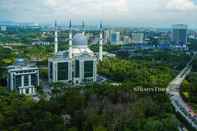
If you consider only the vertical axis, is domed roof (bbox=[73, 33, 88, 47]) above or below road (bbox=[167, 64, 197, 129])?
above

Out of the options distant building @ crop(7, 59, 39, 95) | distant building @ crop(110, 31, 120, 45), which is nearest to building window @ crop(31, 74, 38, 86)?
distant building @ crop(7, 59, 39, 95)

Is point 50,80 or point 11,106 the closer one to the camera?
point 11,106

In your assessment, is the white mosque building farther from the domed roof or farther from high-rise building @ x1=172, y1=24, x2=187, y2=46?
high-rise building @ x1=172, y1=24, x2=187, y2=46

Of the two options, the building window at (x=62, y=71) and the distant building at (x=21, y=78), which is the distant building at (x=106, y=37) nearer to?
the building window at (x=62, y=71)

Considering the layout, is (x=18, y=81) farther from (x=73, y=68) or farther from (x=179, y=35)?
(x=179, y=35)

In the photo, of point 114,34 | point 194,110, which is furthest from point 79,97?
point 114,34

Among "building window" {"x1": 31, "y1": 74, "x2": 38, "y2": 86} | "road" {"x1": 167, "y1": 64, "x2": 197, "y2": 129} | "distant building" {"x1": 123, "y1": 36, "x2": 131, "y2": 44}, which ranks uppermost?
"distant building" {"x1": 123, "y1": 36, "x2": 131, "y2": 44}

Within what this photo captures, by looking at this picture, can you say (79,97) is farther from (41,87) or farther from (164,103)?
(41,87)

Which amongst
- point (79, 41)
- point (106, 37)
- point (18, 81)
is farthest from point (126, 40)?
point (18, 81)
